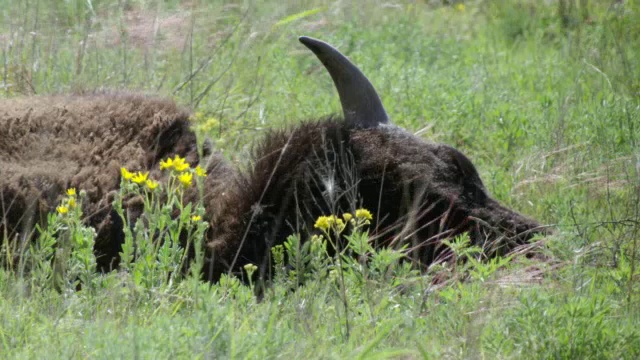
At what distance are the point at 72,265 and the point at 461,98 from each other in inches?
185

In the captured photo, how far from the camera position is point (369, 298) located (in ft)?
12.2

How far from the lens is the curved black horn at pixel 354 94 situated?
17.5ft

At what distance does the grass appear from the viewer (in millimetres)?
3379

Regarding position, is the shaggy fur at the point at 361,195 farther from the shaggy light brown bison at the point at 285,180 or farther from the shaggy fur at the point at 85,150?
the shaggy fur at the point at 85,150

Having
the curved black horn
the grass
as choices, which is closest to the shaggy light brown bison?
the curved black horn

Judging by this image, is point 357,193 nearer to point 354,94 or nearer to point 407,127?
point 354,94

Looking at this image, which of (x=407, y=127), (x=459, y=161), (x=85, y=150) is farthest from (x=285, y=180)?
(x=407, y=127)

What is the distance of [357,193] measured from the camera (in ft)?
16.6

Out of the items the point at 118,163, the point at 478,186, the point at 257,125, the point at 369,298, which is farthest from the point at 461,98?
the point at 369,298

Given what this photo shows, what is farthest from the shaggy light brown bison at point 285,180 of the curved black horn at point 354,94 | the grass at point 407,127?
the grass at point 407,127

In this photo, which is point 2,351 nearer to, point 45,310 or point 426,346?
point 45,310

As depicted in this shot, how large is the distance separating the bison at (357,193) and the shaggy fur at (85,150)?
509mm

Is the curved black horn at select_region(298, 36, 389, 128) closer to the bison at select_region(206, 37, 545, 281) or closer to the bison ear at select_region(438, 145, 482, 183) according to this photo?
the bison at select_region(206, 37, 545, 281)

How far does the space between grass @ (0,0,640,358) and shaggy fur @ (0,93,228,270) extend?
1.40ft
